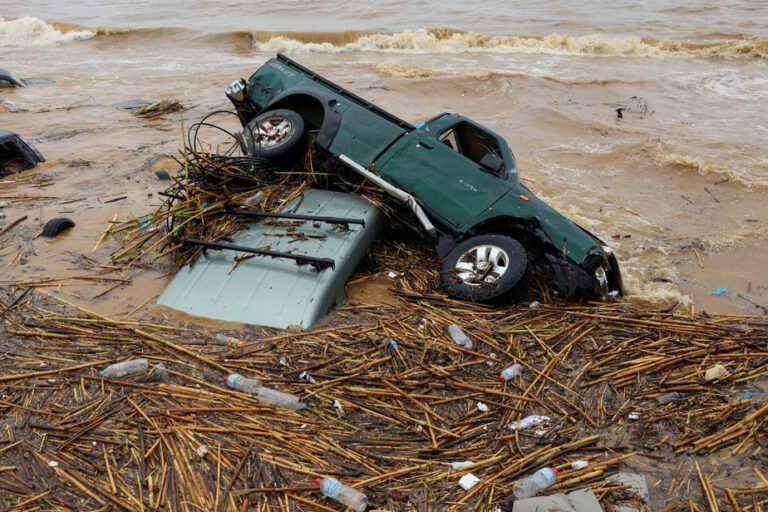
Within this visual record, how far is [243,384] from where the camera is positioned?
438cm

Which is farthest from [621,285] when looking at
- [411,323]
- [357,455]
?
[357,455]

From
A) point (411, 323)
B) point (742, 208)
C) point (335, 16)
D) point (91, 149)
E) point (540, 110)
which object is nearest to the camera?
point (411, 323)

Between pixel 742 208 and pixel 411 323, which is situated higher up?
pixel 411 323

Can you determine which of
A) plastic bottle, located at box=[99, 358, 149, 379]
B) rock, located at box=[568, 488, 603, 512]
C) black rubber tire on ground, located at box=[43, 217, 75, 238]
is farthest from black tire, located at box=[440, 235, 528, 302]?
black rubber tire on ground, located at box=[43, 217, 75, 238]

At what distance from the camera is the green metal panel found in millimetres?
5211

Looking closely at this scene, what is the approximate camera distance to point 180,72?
58.1 ft

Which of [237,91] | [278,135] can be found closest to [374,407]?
[278,135]

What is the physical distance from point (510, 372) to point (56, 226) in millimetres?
4780

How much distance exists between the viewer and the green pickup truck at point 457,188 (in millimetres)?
5684

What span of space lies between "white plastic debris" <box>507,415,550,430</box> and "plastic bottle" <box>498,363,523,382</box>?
0.41 metres

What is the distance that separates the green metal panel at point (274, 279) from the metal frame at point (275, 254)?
0.07 m

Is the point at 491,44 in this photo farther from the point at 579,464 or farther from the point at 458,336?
the point at 579,464

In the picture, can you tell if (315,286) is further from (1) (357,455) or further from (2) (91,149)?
(2) (91,149)

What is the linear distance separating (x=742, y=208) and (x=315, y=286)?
22.1ft
